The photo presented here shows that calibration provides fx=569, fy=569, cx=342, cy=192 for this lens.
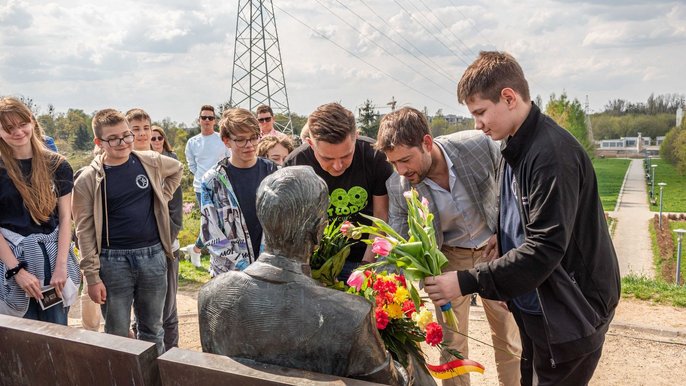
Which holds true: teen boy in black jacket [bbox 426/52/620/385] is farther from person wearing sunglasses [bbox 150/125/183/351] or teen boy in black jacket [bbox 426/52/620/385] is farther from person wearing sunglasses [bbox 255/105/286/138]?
person wearing sunglasses [bbox 255/105/286/138]

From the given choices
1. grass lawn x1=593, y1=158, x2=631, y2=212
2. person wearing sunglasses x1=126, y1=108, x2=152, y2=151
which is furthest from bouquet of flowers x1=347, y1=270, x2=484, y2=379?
grass lawn x1=593, y1=158, x2=631, y2=212

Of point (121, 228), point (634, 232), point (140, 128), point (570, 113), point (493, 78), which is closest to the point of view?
point (493, 78)

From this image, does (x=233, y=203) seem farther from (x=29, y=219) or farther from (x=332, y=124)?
(x=29, y=219)

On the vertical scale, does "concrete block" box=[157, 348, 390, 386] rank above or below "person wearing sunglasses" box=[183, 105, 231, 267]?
below

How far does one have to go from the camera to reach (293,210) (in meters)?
1.85

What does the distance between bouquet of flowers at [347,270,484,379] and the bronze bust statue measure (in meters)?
0.37

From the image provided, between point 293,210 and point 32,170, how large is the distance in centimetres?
260

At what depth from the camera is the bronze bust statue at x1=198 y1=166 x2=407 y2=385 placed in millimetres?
1851

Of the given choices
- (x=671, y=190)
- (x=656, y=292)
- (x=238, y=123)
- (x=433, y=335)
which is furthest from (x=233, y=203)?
(x=671, y=190)

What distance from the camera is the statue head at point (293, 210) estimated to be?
1.85 meters

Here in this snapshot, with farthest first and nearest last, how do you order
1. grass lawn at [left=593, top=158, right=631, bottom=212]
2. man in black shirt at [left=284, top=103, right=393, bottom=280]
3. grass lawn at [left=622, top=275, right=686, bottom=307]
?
grass lawn at [left=593, top=158, right=631, bottom=212]
grass lawn at [left=622, top=275, right=686, bottom=307]
man in black shirt at [left=284, top=103, right=393, bottom=280]

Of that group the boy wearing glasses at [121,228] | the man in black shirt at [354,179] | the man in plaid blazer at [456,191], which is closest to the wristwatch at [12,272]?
the boy wearing glasses at [121,228]

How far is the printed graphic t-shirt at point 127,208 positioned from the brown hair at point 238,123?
0.71 m

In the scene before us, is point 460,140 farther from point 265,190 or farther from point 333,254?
point 265,190
